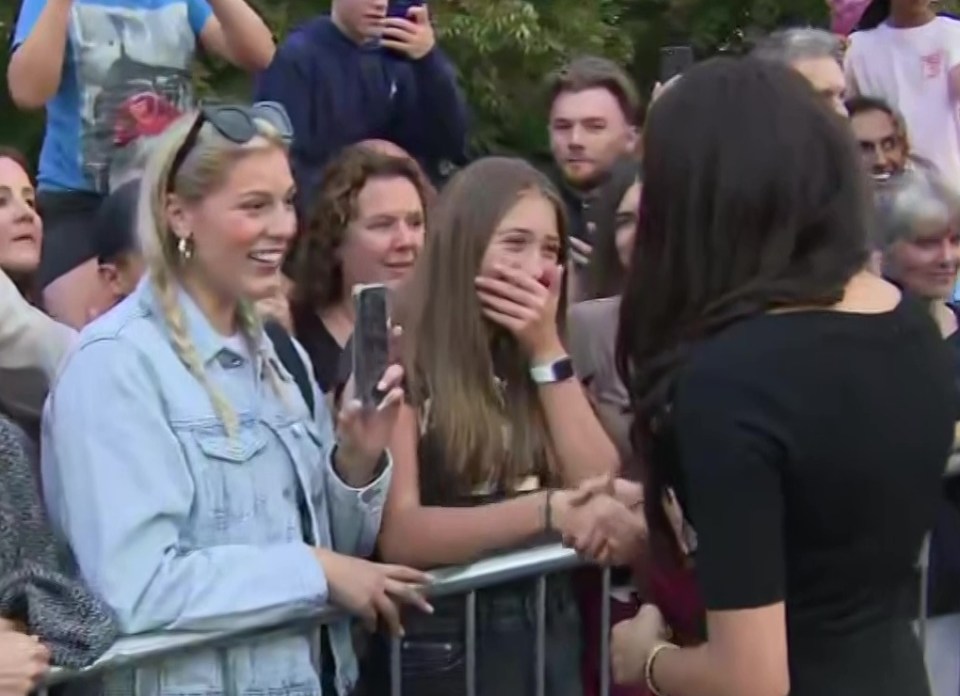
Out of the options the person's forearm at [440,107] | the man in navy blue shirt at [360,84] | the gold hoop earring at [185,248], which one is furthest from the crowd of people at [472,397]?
the person's forearm at [440,107]

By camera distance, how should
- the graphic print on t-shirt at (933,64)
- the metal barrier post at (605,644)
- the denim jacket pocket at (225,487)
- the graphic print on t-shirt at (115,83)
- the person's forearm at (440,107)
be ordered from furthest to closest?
the graphic print on t-shirt at (933,64), the person's forearm at (440,107), the graphic print on t-shirt at (115,83), the metal barrier post at (605,644), the denim jacket pocket at (225,487)

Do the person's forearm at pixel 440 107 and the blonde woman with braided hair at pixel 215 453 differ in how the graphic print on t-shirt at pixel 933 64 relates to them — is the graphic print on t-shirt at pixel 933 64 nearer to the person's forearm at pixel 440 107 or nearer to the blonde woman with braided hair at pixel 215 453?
the person's forearm at pixel 440 107

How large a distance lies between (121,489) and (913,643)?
1207mm

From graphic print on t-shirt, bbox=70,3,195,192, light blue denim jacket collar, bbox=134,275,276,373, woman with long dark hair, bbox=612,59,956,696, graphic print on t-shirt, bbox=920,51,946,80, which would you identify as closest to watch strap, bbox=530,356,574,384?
light blue denim jacket collar, bbox=134,275,276,373

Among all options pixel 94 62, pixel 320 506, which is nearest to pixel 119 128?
pixel 94 62

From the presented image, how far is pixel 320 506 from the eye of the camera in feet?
10.2

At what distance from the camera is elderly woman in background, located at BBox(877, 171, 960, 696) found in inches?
149

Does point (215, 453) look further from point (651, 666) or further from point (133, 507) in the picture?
point (651, 666)

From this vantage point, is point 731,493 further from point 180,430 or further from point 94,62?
point 94,62

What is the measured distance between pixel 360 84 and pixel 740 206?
3.04 metres

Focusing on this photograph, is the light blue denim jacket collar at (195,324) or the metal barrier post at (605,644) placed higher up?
the light blue denim jacket collar at (195,324)

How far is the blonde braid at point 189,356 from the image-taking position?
2.90 metres

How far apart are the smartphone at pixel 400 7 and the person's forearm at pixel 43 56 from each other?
38.4 inches

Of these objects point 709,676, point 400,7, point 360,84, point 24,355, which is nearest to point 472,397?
point 24,355
